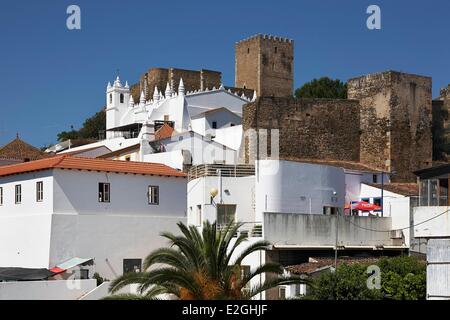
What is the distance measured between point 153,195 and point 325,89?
99.6 feet

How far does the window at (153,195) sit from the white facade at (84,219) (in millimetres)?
154

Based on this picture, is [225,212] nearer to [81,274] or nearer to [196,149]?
[81,274]

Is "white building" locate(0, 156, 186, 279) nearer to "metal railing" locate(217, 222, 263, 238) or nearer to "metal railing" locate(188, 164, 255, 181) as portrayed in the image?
"metal railing" locate(188, 164, 255, 181)

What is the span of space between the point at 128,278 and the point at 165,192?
1595cm

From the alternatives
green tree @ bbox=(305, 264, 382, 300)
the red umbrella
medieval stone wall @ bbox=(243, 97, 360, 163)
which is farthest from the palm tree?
medieval stone wall @ bbox=(243, 97, 360, 163)

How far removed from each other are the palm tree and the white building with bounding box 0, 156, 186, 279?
38.9 feet

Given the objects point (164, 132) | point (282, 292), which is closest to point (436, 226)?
point (282, 292)

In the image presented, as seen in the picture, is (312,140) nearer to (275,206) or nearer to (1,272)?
(275,206)

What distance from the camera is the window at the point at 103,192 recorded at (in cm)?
3209

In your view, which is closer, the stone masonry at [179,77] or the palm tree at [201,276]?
the palm tree at [201,276]

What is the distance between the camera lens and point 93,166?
3212 centimetres

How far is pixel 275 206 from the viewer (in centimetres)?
2923

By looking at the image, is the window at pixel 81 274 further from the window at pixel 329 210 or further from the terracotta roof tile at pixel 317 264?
the window at pixel 329 210

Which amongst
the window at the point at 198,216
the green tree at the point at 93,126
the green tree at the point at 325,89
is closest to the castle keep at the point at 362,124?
the window at the point at 198,216
